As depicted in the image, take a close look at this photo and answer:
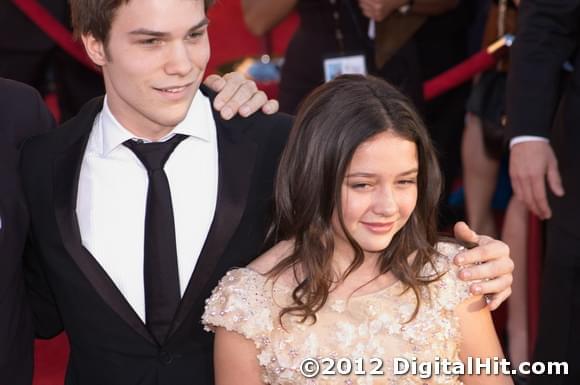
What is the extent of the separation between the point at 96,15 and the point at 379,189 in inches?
28.7

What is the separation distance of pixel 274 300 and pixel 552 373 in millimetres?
1153

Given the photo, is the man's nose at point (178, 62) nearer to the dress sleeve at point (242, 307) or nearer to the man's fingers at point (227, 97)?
the man's fingers at point (227, 97)

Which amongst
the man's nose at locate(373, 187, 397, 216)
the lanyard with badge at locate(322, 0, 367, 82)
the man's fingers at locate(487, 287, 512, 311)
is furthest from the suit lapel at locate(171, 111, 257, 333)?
the lanyard with badge at locate(322, 0, 367, 82)

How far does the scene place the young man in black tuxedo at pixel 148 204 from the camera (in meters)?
2.32

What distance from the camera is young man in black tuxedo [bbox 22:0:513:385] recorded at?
232cm

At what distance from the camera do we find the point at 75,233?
2.34 m

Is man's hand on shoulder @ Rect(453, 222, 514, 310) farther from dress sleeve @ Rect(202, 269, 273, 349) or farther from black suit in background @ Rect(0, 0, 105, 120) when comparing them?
black suit in background @ Rect(0, 0, 105, 120)

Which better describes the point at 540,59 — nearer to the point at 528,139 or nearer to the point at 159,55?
the point at 528,139

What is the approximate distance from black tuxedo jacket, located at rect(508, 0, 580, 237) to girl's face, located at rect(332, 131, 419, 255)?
95 cm

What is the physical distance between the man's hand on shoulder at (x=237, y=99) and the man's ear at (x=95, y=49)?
274 millimetres

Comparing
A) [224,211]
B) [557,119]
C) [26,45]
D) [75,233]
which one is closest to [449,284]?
[224,211]

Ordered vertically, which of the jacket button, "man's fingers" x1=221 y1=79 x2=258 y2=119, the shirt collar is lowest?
the jacket button

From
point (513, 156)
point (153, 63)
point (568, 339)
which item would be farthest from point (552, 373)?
point (153, 63)

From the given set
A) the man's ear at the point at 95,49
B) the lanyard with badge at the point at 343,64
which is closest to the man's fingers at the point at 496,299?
the man's ear at the point at 95,49
